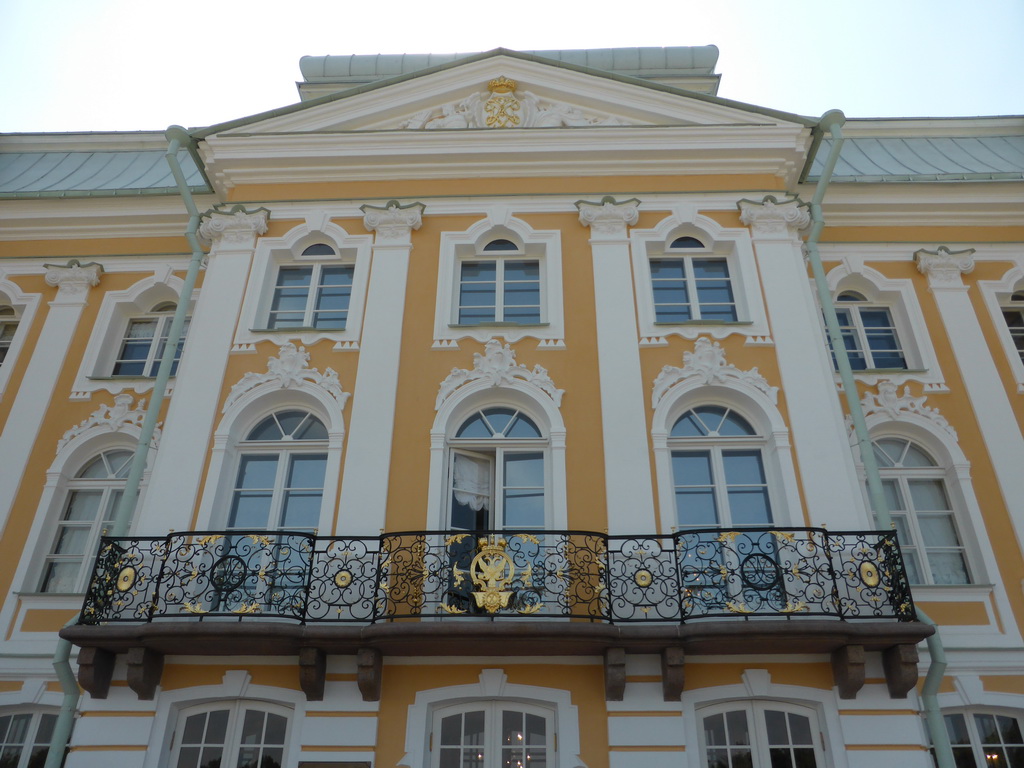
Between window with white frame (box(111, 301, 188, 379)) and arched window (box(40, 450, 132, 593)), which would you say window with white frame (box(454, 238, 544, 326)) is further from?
arched window (box(40, 450, 132, 593))

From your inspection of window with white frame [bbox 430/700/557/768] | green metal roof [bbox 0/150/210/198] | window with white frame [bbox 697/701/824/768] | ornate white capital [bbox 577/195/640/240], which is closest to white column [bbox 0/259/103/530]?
green metal roof [bbox 0/150/210/198]

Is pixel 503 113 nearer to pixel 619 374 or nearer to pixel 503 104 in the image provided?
pixel 503 104

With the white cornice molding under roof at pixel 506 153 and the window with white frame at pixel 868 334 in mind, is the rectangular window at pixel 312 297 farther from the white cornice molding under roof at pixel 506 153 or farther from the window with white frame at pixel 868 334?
the window with white frame at pixel 868 334

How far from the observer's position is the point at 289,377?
11422 mm

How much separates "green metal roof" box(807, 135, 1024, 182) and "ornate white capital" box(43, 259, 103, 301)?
452 inches

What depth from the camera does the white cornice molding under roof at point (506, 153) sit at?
13.0 m

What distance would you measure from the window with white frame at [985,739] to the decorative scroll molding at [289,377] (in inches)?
321

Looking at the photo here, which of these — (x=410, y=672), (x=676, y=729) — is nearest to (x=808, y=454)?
(x=676, y=729)

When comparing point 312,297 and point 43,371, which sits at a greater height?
point 312,297

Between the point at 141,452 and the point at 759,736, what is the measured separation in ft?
26.6

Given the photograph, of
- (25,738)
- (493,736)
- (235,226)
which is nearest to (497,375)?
(493,736)

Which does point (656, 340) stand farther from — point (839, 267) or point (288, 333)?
point (288, 333)

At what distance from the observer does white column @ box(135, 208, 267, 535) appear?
10.5 m

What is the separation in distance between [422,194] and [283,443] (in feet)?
14.8
